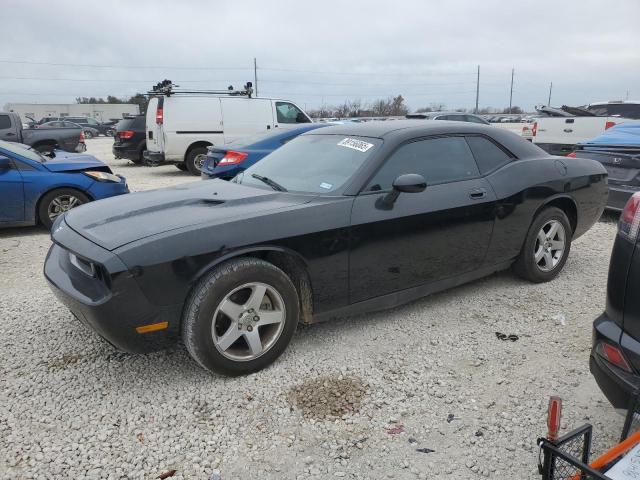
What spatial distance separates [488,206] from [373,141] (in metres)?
1.07

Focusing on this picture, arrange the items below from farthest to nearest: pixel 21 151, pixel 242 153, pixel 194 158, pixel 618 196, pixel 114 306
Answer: pixel 194 158 < pixel 242 153 < pixel 21 151 < pixel 618 196 < pixel 114 306

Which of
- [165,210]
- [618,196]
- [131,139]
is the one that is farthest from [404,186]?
[131,139]

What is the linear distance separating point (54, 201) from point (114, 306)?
4.59 m

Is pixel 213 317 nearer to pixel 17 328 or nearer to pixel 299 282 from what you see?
pixel 299 282

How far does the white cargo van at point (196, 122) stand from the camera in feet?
38.3

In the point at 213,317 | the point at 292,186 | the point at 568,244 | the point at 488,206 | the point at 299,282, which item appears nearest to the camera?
the point at 213,317

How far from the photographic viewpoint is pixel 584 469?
1.61 m

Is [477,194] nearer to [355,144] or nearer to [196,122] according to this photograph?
[355,144]

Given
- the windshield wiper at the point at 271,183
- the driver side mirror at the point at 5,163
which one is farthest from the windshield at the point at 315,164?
the driver side mirror at the point at 5,163

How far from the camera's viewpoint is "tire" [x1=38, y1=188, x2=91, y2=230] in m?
6.32

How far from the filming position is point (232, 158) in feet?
24.0

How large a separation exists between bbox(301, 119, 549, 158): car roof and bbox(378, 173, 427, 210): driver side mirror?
456mm

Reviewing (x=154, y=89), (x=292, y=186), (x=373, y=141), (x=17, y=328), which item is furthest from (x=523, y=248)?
(x=154, y=89)

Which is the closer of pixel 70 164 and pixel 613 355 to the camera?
pixel 613 355
